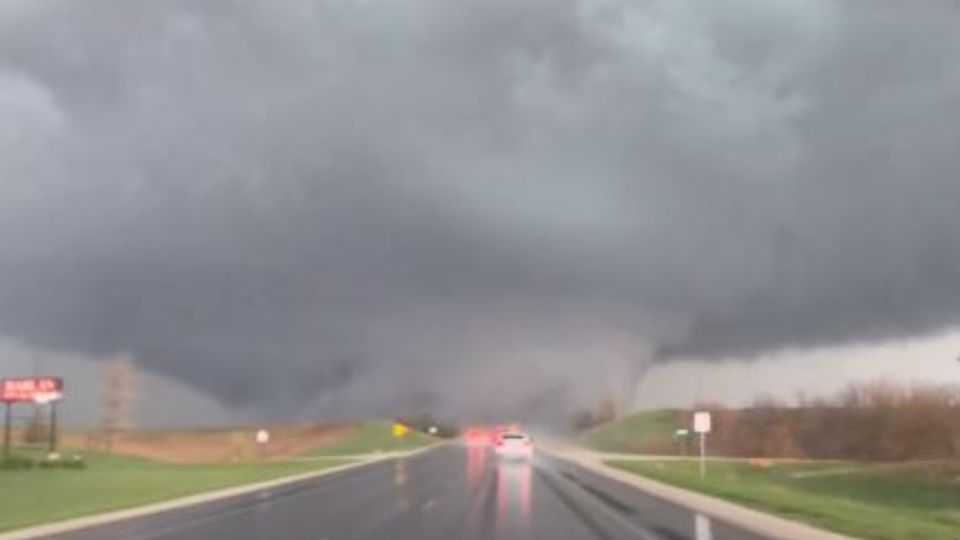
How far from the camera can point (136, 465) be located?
7600 centimetres

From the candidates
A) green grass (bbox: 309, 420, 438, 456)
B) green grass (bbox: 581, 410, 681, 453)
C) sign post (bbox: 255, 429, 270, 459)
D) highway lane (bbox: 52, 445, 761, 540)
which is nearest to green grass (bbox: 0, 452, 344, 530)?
highway lane (bbox: 52, 445, 761, 540)

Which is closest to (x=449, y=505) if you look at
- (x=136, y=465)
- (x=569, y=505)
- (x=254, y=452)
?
(x=569, y=505)

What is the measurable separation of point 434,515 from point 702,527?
6.25 m

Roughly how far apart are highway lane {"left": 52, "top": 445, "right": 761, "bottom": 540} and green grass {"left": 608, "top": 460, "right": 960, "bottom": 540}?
2.94 metres

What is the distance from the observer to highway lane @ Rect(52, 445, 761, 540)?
26125 mm

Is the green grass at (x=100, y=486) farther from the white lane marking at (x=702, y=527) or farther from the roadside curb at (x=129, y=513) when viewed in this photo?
the white lane marking at (x=702, y=527)

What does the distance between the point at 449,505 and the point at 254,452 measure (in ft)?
260

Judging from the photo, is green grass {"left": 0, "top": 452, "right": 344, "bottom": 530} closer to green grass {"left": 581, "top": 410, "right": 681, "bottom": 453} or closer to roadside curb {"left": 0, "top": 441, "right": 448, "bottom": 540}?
roadside curb {"left": 0, "top": 441, "right": 448, "bottom": 540}

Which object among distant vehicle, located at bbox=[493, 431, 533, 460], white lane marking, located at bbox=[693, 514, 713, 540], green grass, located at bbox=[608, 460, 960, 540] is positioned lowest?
green grass, located at bbox=[608, 460, 960, 540]

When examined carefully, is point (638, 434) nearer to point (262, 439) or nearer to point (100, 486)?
point (262, 439)

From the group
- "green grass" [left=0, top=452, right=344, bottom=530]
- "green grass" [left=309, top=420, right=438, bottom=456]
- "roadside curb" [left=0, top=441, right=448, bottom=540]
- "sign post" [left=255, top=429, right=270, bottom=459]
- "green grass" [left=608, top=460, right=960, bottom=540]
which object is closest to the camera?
"roadside curb" [left=0, top=441, right=448, bottom=540]

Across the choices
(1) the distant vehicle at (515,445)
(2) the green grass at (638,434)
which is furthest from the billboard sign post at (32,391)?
(2) the green grass at (638,434)

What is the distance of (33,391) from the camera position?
282 ft

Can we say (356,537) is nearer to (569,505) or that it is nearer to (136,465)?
(569,505)
